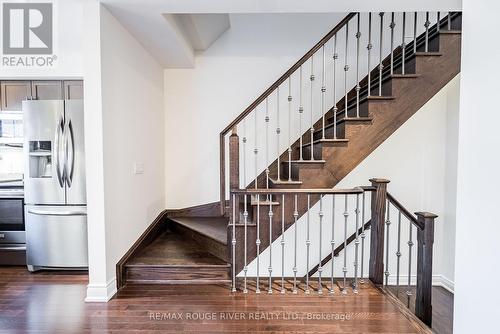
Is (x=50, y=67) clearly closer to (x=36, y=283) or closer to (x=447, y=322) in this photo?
(x=36, y=283)

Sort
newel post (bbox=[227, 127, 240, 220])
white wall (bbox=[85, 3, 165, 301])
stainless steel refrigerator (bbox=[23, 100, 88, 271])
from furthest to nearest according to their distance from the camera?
1. stainless steel refrigerator (bbox=[23, 100, 88, 271])
2. newel post (bbox=[227, 127, 240, 220])
3. white wall (bbox=[85, 3, 165, 301])

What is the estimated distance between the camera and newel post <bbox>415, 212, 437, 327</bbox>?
8.21 ft

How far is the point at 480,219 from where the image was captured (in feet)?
3.73

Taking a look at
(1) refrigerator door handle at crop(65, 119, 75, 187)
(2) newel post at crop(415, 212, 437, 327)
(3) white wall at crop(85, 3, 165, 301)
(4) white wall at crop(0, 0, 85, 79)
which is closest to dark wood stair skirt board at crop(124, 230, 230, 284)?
(3) white wall at crop(85, 3, 165, 301)

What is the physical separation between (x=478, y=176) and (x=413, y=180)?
3323mm

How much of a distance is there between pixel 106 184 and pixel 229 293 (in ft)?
4.76

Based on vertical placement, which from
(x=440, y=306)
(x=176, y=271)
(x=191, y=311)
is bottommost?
(x=440, y=306)

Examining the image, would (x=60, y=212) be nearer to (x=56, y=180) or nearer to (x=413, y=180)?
(x=56, y=180)

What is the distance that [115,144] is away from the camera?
2693 mm

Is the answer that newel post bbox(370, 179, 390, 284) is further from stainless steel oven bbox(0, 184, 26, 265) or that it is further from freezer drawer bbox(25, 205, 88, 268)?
stainless steel oven bbox(0, 184, 26, 265)

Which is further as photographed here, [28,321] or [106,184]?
[106,184]

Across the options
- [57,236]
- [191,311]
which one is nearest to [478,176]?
[191,311]

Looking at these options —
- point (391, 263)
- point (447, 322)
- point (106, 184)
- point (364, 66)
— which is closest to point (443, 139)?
point (364, 66)

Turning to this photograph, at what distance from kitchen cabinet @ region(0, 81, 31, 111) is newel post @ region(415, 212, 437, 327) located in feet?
13.7
